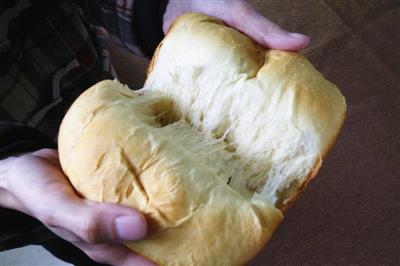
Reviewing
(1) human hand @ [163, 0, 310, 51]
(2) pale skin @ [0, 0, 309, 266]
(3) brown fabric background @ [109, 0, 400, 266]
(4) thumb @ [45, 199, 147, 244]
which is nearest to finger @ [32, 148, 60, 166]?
(2) pale skin @ [0, 0, 309, 266]

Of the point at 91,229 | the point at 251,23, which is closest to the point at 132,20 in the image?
the point at 251,23

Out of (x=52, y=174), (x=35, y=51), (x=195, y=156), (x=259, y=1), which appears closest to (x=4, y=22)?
(x=35, y=51)

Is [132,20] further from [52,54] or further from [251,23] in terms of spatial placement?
[251,23]

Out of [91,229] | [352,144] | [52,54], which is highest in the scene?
[52,54]

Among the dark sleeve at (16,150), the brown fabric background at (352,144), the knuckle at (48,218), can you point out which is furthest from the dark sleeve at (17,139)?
the brown fabric background at (352,144)

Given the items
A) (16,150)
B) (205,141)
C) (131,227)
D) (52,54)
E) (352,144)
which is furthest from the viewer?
(352,144)

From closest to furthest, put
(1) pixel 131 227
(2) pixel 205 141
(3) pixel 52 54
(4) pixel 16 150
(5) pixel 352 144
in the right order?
1. (1) pixel 131 227
2. (2) pixel 205 141
3. (4) pixel 16 150
4. (3) pixel 52 54
5. (5) pixel 352 144

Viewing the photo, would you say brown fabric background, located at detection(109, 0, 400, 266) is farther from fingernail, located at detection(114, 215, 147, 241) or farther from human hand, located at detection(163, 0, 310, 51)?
fingernail, located at detection(114, 215, 147, 241)
